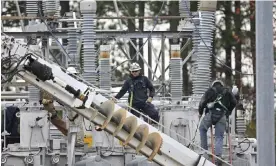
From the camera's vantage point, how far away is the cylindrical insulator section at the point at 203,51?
21.5m

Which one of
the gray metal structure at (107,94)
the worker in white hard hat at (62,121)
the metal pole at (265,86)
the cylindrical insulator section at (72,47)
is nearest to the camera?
the metal pole at (265,86)

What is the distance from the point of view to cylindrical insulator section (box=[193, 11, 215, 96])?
70.7 ft

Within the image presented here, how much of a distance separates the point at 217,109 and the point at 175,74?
2.13 m

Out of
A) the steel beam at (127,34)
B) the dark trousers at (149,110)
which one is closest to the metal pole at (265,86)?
the dark trousers at (149,110)

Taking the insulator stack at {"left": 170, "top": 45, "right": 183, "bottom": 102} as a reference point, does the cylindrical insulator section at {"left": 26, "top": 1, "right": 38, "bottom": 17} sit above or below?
above

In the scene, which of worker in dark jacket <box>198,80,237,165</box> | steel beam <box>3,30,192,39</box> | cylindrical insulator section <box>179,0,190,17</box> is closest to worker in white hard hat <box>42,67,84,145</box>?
worker in dark jacket <box>198,80,237,165</box>

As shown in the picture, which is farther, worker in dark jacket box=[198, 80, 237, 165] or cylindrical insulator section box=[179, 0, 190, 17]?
cylindrical insulator section box=[179, 0, 190, 17]

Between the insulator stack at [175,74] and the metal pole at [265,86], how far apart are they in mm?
8861

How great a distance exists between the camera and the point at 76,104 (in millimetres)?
16562

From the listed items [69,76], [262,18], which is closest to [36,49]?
[69,76]

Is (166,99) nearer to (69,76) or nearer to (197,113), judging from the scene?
(197,113)

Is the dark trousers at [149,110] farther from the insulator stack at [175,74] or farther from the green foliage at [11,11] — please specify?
the green foliage at [11,11]

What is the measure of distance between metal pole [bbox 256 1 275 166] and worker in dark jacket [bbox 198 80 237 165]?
6.99 m

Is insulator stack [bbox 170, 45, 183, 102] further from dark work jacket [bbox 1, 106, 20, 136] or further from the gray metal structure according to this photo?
dark work jacket [bbox 1, 106, 20, 136]
